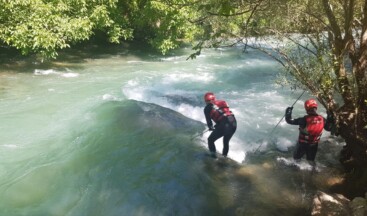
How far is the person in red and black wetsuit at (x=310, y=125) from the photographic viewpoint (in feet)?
25.7

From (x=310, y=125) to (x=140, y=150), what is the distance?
13.7ft

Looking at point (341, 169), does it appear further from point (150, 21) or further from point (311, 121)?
point (150, 21)

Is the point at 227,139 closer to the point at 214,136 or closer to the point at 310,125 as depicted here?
the point at 214,136

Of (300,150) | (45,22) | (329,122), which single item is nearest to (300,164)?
(300,150)

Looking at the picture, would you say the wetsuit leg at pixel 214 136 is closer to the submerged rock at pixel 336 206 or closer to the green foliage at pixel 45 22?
the submerged rock at pixel 336 206

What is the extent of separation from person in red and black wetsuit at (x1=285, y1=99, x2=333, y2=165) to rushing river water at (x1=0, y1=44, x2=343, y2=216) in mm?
538

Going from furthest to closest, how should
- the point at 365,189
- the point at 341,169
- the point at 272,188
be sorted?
the point at 341,169 < the point at 272,188 < the point at 365,189

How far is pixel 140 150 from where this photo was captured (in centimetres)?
930

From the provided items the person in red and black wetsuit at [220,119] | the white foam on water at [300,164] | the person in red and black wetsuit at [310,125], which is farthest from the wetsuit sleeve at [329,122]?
the person in red and black wetsuit at [220,119]

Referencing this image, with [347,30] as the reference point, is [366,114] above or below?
below

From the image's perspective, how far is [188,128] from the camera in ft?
35.4

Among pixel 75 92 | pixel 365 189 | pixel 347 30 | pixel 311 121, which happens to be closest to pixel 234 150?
pixel 311 121

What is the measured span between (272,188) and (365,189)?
1.75 meters

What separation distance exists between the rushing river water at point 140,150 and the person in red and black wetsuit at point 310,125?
1.77 ft
